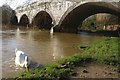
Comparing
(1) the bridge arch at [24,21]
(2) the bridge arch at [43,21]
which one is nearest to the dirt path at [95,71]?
(2) the bridge arch at [43,21]

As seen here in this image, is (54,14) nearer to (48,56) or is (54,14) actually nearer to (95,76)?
(48,56)

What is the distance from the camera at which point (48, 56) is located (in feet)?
38.2

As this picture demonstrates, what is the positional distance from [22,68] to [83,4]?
1326 centimetres

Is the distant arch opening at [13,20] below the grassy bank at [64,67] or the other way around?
the other way around

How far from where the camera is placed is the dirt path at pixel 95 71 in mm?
7832

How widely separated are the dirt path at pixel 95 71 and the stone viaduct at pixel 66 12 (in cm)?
1017

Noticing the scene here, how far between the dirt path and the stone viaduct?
10171 millimetres

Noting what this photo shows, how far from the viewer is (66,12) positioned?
24766mm

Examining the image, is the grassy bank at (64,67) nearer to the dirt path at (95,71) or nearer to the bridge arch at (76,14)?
the dirt path at (95,71)

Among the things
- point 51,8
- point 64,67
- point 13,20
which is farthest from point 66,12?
point 13,20

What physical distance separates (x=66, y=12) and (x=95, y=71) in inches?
661

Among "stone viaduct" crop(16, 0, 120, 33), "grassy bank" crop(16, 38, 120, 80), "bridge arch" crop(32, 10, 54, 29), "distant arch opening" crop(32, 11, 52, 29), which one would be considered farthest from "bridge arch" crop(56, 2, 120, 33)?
"grassy bank" crop(16, 38, 120, 80)

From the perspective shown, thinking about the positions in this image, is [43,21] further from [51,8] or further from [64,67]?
[64,67]

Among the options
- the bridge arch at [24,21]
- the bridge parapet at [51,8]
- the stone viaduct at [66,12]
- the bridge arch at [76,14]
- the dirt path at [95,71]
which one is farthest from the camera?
the bridge arch at [24,21]
